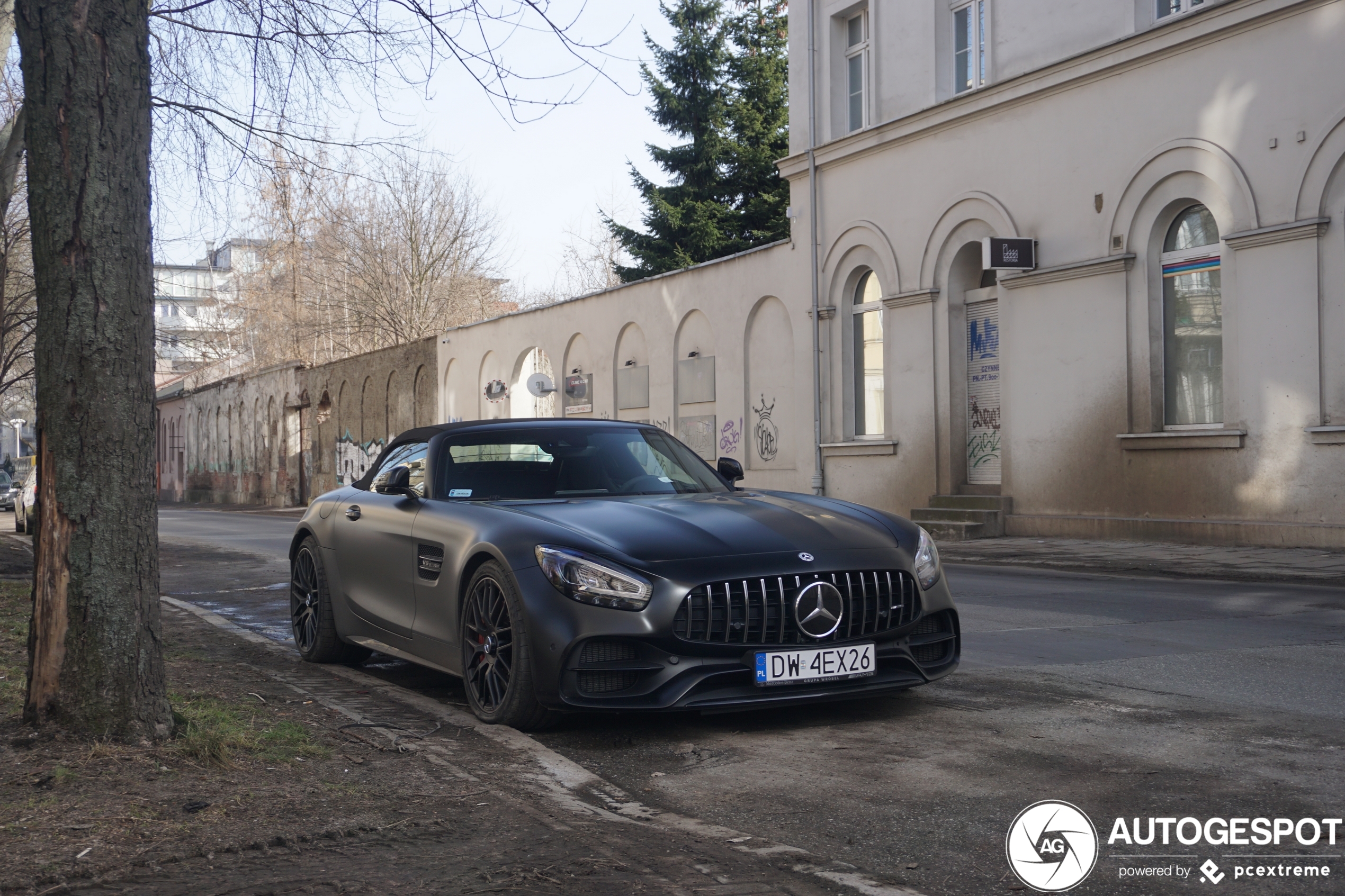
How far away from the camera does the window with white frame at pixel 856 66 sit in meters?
24.7

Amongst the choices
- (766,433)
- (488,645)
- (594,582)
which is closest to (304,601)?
(488,645)

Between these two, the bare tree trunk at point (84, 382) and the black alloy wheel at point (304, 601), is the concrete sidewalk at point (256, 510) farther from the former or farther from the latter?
the bare tree trunk at point (84, 382)

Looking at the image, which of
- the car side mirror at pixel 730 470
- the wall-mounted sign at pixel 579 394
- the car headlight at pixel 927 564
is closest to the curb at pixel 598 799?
the car headlight at pixel 927 564

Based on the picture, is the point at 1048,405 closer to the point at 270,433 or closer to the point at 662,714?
the point at 662,714

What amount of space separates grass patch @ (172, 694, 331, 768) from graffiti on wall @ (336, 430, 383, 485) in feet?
123

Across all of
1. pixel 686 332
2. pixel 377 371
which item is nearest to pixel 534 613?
pixel 686 332

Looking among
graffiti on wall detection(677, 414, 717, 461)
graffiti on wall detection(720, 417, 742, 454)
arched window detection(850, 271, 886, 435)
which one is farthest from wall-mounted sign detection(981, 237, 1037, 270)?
graffiti on wall detection(677, 414, 717, 461)

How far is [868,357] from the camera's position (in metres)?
24.3

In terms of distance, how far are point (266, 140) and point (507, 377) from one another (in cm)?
2840

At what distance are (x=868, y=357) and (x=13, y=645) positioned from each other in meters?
18.2

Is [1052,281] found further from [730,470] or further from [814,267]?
[730,470]

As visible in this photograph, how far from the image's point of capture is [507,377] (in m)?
37.2

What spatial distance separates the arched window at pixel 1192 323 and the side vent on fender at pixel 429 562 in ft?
43.6

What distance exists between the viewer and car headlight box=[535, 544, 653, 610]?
5.42 metres
